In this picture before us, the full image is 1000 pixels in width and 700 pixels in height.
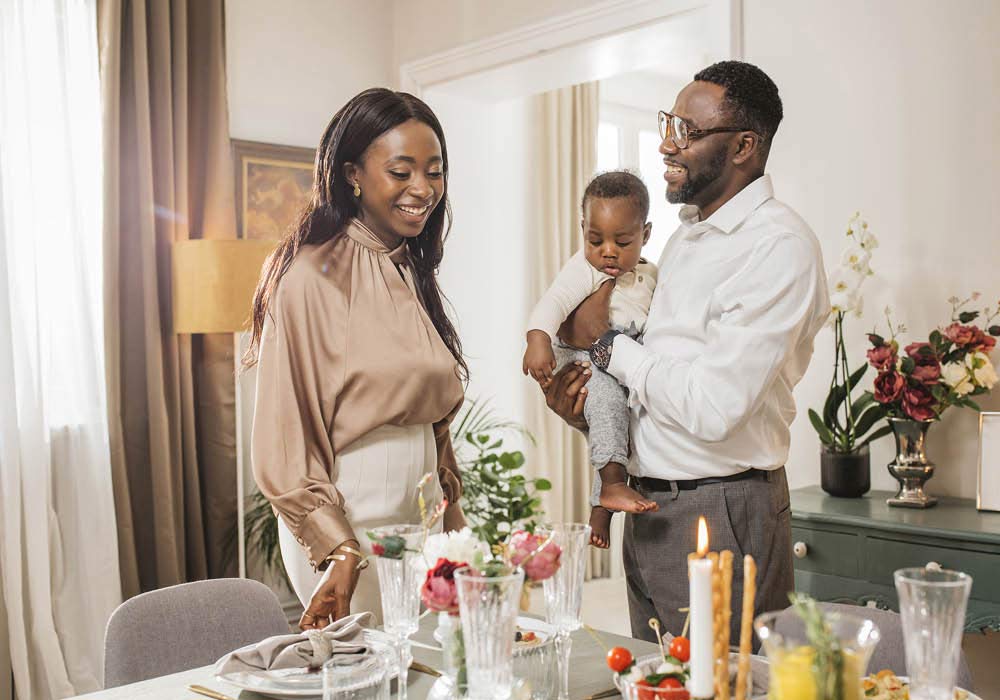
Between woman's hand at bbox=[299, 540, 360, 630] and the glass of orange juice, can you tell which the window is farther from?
the glass of orange juice

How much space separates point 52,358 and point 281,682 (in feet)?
7.81

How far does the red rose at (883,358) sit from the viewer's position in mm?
2699

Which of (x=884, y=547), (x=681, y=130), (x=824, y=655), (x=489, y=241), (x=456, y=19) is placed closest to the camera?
(x=824, y=655)

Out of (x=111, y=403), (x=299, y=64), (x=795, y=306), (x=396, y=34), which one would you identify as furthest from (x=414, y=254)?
(x=396, y=34)

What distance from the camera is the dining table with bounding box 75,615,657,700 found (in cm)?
152

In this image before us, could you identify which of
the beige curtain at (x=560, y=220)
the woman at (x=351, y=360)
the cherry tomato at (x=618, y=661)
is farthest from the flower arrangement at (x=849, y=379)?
the beige curtain at (x=560, y=220)

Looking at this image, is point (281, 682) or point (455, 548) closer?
point (455, 548)

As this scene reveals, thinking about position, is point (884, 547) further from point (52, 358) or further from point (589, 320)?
point (52, 358)

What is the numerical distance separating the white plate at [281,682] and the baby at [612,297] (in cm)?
70

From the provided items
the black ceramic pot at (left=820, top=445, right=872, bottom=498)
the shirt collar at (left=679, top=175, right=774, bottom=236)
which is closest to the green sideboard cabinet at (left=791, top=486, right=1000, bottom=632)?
the black ceramic pot at (left=820, top=445, right=872, bottom=498)

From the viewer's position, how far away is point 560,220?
538cm

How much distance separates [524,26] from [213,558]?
7.75 ft

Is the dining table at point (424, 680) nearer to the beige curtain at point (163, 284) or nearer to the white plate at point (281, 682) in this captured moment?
the white plate at point (281, 682)

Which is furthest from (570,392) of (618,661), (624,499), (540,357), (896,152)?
(896,152)
